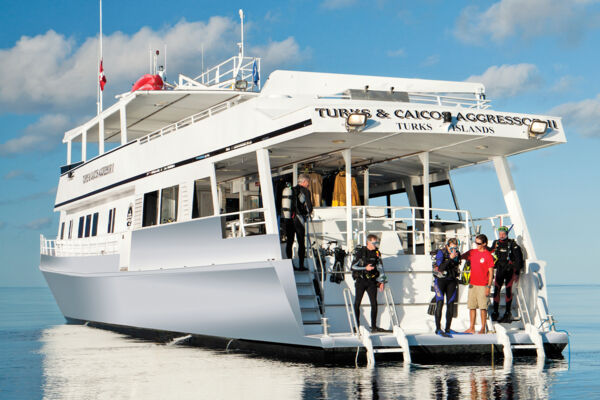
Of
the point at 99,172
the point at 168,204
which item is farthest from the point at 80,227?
the point at 168,204

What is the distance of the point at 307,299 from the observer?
11.3 metres

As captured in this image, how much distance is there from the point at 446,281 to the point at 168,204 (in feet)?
18.3

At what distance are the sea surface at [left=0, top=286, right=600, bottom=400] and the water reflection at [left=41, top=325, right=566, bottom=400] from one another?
0.01 m

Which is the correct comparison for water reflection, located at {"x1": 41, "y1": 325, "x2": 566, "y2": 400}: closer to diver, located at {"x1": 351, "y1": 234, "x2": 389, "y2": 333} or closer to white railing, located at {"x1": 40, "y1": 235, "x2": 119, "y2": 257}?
diver, located at {"x1": 351, "y1": 234, "x2": 389, "y2": 333}

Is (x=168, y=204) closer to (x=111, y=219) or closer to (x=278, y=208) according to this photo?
(x=278, y=208)

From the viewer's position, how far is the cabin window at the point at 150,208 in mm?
14531

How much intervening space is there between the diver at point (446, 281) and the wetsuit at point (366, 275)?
2.91 feet

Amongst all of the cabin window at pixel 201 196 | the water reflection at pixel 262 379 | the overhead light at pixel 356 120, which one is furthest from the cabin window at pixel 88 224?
the overhead light at pixel 356 120

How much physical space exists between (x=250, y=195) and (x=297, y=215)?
13.4ft

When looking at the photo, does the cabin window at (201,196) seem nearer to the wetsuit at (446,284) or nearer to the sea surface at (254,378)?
the sea surface at (254,378)

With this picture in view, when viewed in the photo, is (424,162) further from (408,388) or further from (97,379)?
(97,379)

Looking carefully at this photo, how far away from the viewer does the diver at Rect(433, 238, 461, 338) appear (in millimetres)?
11047

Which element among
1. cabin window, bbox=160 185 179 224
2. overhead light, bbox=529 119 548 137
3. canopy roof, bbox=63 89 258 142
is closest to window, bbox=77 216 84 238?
canopy roof, bbox=63 89 258 142

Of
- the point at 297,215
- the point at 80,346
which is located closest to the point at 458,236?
the point at 297,215
